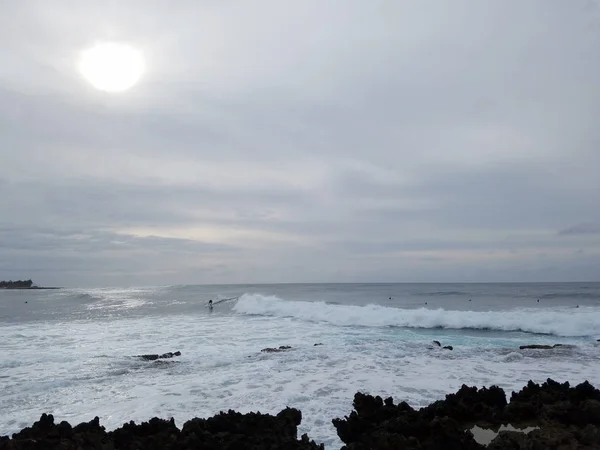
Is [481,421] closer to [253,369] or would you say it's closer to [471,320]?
[253,369]

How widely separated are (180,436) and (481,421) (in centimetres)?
507

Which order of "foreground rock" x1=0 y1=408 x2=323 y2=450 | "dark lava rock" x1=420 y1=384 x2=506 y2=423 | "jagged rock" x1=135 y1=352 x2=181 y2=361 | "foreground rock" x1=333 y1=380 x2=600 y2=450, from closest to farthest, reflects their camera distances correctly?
"foreground rock" x1=333 y1=380 x2=600 y2=450 → "foreground rock" x1=0 y1=408 x2=323 y2=450 → "dark lava rock" x1=420 y1=384 x2=506 y2=423 → "jagged rock" x1=135 y1=352 x2=181 y2=361

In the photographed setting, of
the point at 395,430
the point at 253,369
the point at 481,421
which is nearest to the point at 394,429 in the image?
the point at 395,430

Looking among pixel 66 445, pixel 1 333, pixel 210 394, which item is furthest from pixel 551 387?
pixel 1 333

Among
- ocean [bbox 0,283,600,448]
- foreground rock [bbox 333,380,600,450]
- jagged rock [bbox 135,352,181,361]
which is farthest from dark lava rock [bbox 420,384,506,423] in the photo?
jagged rock [bbox 135,352,181,361]

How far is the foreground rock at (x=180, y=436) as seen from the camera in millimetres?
5910

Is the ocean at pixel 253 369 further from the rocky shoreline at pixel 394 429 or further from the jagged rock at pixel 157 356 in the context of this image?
the rocky shoreline at pixel 394 429

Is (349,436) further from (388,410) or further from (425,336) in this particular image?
(425,336)

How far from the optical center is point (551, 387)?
820 centimetres

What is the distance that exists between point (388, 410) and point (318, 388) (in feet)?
12.8

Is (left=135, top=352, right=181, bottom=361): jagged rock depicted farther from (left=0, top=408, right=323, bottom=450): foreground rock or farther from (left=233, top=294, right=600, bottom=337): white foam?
(left=233, top=294, right=600, bottom=337): white foam

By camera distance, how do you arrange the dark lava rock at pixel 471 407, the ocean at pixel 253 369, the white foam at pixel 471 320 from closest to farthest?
the dark lava rock at pixel 471 407, the ocean at pixel 253 369, the white foam at pixel 471 320

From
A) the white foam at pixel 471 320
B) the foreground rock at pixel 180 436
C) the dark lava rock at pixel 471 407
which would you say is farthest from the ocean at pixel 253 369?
the dark lava rock at pixel 471 407

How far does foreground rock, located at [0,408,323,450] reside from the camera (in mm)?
5910
